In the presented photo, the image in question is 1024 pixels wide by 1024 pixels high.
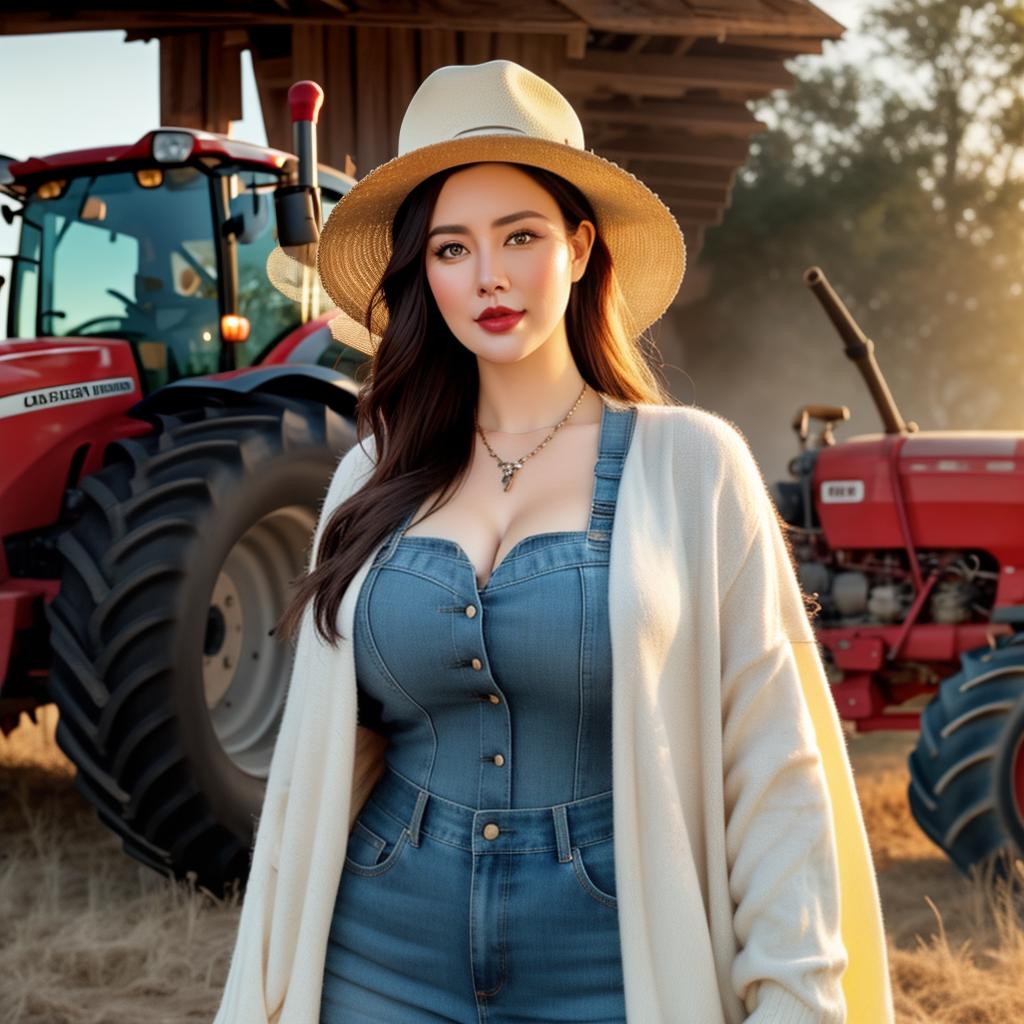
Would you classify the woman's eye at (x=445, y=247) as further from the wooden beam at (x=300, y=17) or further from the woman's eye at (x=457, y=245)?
the wooden beam at (x=300, y=17)

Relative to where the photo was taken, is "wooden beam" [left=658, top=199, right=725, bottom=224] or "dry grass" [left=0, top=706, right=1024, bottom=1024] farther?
"wooden beam" [left=658, top=199, right=725, bottom=224]

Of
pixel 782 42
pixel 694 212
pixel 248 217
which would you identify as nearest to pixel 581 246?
pixel 248 217

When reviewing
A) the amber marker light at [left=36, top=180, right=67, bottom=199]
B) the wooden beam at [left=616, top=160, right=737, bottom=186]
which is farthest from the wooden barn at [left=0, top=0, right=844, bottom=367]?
the amber marker light at [left=36, top=180, right=67, bottom=199]

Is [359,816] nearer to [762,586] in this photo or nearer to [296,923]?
[296,923]

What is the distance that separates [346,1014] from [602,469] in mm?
737

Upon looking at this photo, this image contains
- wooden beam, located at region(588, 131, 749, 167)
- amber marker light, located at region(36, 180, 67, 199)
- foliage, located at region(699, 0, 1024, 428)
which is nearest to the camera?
amber marker light, located at region(36, 180, 67, 199)

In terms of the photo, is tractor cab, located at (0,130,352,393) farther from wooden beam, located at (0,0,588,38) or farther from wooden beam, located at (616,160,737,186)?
wooden beam, located at (616,160,737,186)

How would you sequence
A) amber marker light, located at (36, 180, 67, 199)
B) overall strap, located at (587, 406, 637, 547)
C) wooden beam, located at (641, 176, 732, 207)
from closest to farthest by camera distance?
1. overall strap, located at (587, 406, 637, 547)
2. amber marker light, located at (36, 180, 67, 199)
3. wooden beam, located at (641, 176, 732, 207)

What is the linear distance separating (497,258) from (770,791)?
2.47 ft

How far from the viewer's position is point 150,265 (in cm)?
475

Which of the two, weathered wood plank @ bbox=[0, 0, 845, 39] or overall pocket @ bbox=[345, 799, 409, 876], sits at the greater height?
weathered wood plank @ bbox=[0, 0, 845, 39]

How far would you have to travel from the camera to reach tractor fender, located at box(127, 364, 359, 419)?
4367mm

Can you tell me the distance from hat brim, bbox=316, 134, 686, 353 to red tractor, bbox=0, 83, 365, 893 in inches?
63.8

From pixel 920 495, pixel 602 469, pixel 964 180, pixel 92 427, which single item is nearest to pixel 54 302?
pixel 92 427
